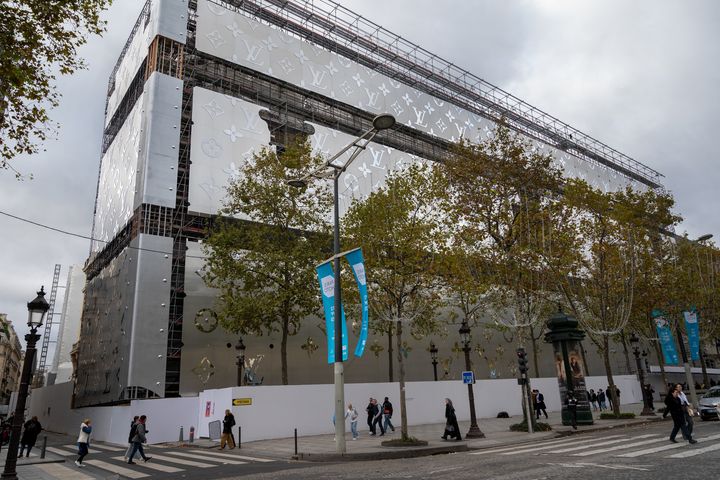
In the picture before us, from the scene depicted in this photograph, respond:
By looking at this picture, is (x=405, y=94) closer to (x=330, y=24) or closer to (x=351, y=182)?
(x=330, y=24)

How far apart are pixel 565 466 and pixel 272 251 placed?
68.2 ft

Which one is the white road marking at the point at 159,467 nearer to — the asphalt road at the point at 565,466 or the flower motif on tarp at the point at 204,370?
the asphalt road at the point at 565,466

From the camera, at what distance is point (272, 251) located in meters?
28.5

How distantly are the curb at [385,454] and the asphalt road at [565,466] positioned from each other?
3.33 ft

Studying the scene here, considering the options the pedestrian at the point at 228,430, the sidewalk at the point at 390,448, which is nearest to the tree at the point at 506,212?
the sidewalk at the point at 390,448

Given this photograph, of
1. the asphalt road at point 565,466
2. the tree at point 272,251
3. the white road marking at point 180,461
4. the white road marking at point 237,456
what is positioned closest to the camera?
the asphalt road at point 565,466

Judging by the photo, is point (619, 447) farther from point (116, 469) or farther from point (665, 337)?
point (665, 337)

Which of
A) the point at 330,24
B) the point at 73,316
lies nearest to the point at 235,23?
the point at 330,24

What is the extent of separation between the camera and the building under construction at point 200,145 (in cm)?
3186

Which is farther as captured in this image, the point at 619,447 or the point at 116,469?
the point at 116,469

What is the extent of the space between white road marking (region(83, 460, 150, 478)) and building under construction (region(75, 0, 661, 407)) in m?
12.0

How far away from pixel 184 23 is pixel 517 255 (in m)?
29.6

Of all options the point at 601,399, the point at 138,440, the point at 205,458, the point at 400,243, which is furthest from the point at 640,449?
the point at 601,399

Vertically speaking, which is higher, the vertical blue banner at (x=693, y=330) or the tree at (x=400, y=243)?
the tree at (x=400, y=243)
